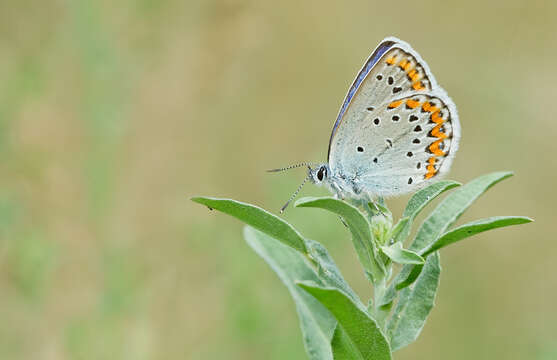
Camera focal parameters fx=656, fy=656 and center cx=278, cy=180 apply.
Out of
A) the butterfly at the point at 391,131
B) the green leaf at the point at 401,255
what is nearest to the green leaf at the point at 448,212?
the green leaf at the point at 401,255

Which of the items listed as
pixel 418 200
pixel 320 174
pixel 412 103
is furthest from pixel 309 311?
pixel 412 103

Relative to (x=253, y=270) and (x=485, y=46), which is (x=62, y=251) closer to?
(x=253, y=270)

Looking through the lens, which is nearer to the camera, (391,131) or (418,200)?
(418,200)

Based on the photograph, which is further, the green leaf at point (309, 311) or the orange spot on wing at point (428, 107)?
the orange spot on wing at point (428, 107)

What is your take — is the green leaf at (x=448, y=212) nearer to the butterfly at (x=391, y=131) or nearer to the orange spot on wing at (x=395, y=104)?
the butterfly at (x=391, y=131)

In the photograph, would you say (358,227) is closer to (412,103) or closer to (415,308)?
(415,308)

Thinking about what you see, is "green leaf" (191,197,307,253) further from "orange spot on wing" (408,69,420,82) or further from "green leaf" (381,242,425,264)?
"orange spot on wing" (408,69,420,82)
